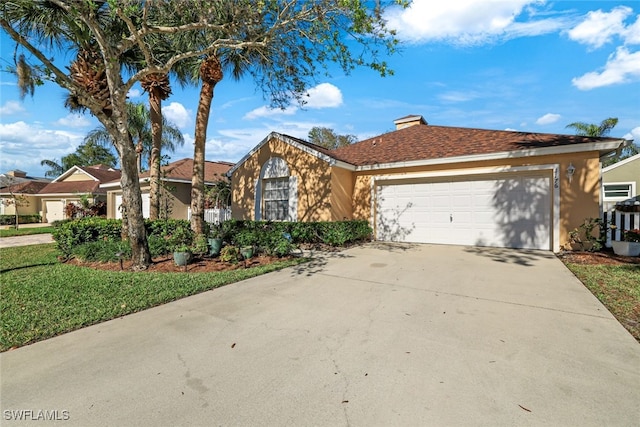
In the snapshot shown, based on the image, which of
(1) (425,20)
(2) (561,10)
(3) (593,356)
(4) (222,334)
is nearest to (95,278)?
(4) (222,334)

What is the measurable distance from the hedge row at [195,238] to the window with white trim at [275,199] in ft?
5.49

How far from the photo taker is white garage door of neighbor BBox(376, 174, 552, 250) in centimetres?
880

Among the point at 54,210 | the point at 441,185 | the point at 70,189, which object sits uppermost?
the point at 70,189

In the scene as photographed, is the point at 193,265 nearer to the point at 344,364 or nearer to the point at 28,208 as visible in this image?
the point at 344,364

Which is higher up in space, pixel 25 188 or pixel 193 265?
pixel 25 188

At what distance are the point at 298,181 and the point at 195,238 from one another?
4597 millimetres

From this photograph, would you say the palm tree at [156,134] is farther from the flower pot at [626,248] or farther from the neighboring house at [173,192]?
the flower pot at [626,248]

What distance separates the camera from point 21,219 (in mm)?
26047

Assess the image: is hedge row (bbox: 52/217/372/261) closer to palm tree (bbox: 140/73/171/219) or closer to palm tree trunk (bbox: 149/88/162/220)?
palm tree trunk (bbox: 149/88/162/220)

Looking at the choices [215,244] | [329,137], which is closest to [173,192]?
[215,244]

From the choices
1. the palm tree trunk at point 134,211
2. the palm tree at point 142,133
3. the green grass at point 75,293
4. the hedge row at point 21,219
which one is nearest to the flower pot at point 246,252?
the green grass at point 75,293

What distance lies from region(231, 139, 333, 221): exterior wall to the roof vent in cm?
756

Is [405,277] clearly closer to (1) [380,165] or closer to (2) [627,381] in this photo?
(2) [627,381]

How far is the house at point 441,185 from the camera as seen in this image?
838cm
